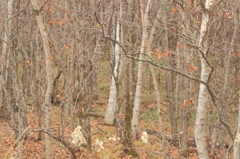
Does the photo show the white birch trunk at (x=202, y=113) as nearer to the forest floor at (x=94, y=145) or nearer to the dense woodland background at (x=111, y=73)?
the dense woodland background at (x=111, y=73)

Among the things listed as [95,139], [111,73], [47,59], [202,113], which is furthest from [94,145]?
[202,113]

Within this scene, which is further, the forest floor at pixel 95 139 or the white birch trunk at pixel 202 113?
the forest floor at pixel 95 139

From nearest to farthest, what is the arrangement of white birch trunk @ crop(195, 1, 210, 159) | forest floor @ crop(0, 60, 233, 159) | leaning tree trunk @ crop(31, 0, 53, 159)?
white birch trunk @ crop(195, 1, 210, 159) → leaning tree trunk @ crop(31, 0, 53, 159) → forest floor @ crop(0, 60, 233, 159)

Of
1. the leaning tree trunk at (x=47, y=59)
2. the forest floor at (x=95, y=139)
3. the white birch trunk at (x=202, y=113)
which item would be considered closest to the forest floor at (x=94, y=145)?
the forest floor at (x=95, y=139)

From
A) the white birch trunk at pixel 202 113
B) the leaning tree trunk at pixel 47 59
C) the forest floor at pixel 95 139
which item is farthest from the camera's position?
the forest floor at pixel 95 139

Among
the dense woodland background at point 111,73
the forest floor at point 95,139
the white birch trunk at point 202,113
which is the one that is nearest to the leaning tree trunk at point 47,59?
the dense woodland background at point 111,73

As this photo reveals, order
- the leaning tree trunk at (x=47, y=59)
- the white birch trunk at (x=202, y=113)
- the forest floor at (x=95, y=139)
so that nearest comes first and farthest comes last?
the white birch trunk at (x=202, y=113), the leaning tree trunk at (x=47, y=59), the forest floor at (x=95, y=139)

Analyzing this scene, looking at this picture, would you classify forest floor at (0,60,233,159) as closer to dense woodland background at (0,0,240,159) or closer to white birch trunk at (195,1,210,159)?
dense woodland background at (0,0,240,159)

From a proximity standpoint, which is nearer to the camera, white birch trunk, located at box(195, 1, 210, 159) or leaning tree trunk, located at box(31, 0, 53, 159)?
white birch trunk, located at box(195, 1, 210, 159)

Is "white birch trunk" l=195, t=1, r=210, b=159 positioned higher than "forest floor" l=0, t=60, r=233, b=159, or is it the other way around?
"white birch trunk" l=195, t=1, r=210, b=159

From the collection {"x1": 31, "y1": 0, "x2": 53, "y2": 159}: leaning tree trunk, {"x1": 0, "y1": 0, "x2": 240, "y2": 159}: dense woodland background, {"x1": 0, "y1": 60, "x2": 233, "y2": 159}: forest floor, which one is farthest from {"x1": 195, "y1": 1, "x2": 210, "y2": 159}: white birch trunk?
{"x1": 31, "y1": 0, "x2": 53, "y2": 159}: leaning tree trunk

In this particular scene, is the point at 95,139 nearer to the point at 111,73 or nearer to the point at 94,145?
the point at 94,145

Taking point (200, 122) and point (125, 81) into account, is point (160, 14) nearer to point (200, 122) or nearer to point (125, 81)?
point (125, 81)

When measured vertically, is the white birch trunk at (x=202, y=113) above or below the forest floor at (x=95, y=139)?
above
